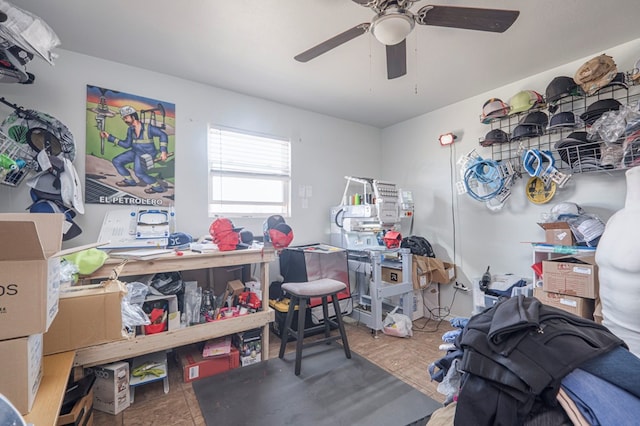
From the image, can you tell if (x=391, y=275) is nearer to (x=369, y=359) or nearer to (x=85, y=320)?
(x=369, y=359)

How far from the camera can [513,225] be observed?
2.78 metres

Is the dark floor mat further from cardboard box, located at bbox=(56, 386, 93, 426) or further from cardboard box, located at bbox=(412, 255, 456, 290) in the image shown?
cardboard box, located at bbox=(412, 255, 456, 290)

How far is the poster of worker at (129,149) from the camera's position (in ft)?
7.55

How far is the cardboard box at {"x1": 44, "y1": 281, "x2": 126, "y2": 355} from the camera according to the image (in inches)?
50.1

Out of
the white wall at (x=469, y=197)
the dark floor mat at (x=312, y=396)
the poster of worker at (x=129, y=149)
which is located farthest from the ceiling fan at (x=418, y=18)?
the dark floor mat at (x=312, y=396)

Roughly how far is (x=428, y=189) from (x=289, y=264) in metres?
1.98

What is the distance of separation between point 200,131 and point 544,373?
2.98 metres

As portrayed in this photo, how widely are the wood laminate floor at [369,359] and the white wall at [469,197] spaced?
857 millimetres

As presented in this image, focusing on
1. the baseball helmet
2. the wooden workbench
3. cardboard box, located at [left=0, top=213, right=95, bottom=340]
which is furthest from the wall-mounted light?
cardboard box, located at [left=0, top=213, right=95, bottom=340]

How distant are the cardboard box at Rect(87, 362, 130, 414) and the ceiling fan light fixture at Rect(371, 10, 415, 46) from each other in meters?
2.52

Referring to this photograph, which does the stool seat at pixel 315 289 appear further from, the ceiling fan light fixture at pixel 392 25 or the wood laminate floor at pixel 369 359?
the ceiling fan light fixture at pixel 392 25

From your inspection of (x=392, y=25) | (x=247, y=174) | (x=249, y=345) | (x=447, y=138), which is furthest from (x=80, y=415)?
A: (x=447, y=138)

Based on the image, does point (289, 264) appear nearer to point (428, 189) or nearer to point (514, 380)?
point (428, 189)

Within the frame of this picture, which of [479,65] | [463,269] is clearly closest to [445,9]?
[479,65]
